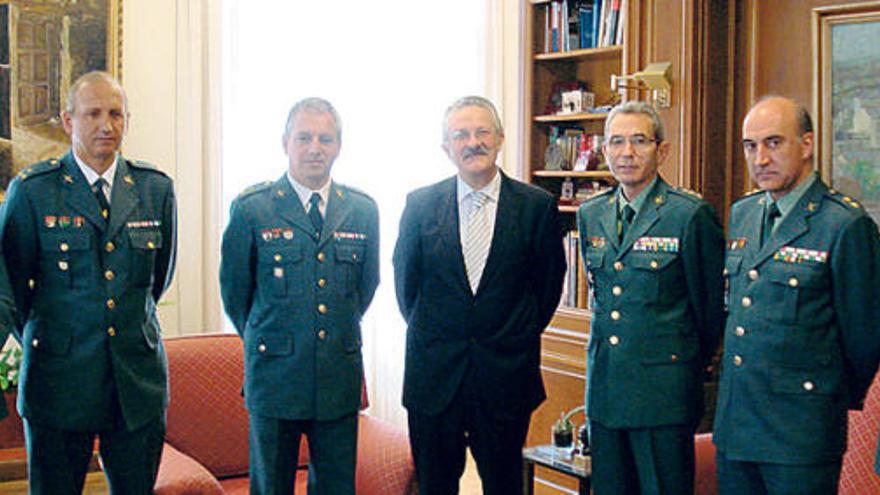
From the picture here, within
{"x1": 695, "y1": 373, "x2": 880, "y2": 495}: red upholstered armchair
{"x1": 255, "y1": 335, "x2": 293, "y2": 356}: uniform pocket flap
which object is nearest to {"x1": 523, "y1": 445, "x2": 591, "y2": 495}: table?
{"x1": 695, "y1": 373, "x2": 880, "y2": 495}: red upholstered armchair

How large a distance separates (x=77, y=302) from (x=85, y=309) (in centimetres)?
3

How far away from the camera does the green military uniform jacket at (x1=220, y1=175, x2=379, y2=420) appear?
2814 millimetres

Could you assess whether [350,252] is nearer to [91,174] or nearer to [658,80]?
[91,174]

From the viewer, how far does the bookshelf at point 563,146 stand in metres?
4.71

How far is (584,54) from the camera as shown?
4.81m

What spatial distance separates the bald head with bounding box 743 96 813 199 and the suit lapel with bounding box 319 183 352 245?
114 centimetres

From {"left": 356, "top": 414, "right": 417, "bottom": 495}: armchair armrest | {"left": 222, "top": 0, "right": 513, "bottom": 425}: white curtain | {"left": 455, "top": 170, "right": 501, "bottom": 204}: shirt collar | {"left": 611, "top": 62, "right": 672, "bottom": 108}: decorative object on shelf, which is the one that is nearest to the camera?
{"left": 455, "top": 170, "right": 501, "bottom": 204}: shirt collar

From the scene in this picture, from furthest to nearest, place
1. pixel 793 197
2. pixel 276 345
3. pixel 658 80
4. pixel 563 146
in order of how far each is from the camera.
Result: pixel 563 146 < pixel 658 80 < pixel 276 345 < pixel 793 197

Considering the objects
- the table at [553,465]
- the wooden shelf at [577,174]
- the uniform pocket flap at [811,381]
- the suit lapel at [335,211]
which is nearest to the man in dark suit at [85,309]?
the suit lapel at [335,211]

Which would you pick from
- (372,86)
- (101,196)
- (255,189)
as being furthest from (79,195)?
(372,86)

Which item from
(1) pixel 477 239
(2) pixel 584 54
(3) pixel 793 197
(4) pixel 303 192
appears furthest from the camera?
(2) pixel 584 54

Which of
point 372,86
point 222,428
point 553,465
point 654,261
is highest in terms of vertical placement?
point 372,86

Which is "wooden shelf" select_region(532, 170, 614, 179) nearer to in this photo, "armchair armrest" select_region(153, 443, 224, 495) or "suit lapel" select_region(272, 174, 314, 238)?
"suit lapel" select_region(272, 174, 314, 238)

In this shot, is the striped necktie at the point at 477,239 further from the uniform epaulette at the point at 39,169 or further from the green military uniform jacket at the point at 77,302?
the uniform epaulette at the point at 39,169
